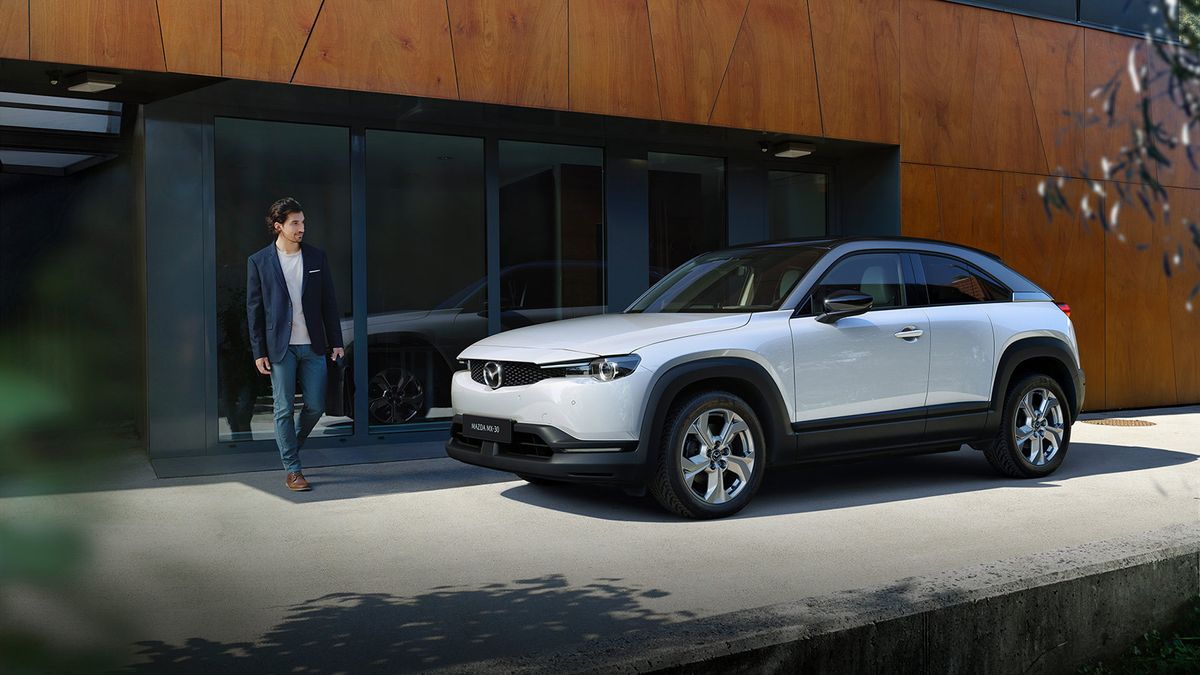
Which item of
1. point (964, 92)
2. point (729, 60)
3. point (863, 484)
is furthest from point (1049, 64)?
point (863, 484)

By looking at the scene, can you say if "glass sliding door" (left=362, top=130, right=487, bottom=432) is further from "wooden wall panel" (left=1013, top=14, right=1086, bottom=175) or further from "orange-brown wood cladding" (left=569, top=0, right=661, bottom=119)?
"wooden wall panel" (left=1013, top=14, right=1086, bottom=175)

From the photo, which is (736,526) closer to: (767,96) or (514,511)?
(514,511)

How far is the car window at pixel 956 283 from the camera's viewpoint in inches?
299

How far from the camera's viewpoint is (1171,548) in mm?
4168

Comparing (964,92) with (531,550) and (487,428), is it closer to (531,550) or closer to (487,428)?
(487,428)

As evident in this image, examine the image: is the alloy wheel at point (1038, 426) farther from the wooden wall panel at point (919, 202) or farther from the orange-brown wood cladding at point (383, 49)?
the orange-brown wood cladding at point (383, 49)

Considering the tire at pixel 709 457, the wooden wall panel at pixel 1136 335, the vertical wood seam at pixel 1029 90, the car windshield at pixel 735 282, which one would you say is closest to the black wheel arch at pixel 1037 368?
the car windshield at pixel 735 282

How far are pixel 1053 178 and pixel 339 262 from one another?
28.8ft

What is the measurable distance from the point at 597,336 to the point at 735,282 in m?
1.41

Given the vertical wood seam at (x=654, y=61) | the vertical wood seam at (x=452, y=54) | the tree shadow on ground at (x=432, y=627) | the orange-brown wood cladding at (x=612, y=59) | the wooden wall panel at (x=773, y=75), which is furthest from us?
the wooden wall panel at (x=773, y=75)

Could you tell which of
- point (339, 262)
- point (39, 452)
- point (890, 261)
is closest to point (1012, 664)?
point (39, 452)

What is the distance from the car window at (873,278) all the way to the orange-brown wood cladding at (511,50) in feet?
11.9

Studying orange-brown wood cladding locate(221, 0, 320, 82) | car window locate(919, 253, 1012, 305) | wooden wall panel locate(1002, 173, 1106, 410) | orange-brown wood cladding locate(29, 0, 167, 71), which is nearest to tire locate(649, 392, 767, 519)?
car window locate(919, 253, 1012, 305)

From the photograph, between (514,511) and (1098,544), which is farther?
(514,511)
